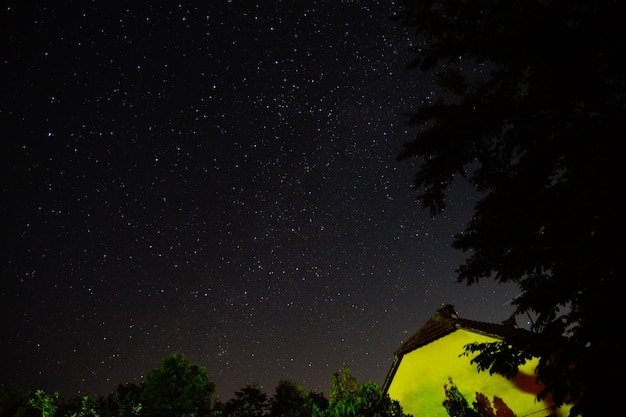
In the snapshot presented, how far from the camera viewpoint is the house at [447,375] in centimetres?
1334

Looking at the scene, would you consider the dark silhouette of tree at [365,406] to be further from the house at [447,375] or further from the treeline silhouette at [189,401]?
the house at [447,375]

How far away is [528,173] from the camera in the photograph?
539 cm

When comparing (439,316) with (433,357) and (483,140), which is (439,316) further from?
(483,140)

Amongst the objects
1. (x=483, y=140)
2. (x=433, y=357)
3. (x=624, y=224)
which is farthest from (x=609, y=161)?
(x=433, y=357)

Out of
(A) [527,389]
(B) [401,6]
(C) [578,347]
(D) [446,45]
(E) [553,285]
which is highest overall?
(B) [401,6]

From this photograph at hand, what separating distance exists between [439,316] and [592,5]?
14500 mm

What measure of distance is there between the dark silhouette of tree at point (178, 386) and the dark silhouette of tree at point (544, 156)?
29.6m

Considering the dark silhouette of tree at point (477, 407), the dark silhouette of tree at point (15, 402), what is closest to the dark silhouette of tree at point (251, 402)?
the dark silhouette of tree at point (477, 407)

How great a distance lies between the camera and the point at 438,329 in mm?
16109

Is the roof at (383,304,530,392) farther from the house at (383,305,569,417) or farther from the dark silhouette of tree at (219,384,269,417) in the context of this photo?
the dark silhouette of tree at (219,384,269,417)

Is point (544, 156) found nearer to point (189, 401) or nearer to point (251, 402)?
point (251, 402)

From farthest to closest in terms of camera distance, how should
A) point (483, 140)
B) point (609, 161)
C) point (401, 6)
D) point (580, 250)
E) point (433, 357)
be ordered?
1. point (433, 357)
2. point (401, 6)
3. point (483, 140)
4. point (580, 250)
5. point (609, 161)

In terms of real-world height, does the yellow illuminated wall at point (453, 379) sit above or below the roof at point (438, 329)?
below

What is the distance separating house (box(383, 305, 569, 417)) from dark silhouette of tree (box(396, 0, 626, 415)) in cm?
843
